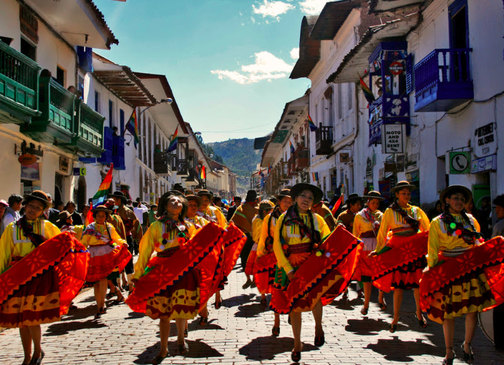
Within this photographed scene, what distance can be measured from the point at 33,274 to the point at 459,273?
4.20 metres

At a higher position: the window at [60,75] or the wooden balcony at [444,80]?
the window at [60,75]

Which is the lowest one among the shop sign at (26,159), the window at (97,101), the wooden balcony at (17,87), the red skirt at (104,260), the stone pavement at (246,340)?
the stone pavement at (246,340)

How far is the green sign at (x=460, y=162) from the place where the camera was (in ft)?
35.8

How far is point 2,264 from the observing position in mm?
5082

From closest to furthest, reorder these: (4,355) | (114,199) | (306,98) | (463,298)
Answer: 1. (463,298)
2. (4,355)
3. (114,199)
4. (306,98)

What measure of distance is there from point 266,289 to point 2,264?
348cm

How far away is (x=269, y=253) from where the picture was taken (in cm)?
686

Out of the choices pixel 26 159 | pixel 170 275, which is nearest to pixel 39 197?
pixel 170 275

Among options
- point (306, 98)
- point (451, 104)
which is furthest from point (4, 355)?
point (306, 98)

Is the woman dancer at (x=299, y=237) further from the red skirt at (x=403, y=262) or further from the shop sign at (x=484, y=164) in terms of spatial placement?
the shop sign at (x=484, y=164)

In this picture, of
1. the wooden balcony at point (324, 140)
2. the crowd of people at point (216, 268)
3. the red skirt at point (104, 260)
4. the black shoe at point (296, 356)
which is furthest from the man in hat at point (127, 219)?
the wooden balcony at point (324, 140)

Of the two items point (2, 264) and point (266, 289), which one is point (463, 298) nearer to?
point (266, 289)

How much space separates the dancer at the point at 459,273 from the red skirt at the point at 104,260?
4653 mm

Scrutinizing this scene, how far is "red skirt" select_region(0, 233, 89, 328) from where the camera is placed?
4883 millimetres
